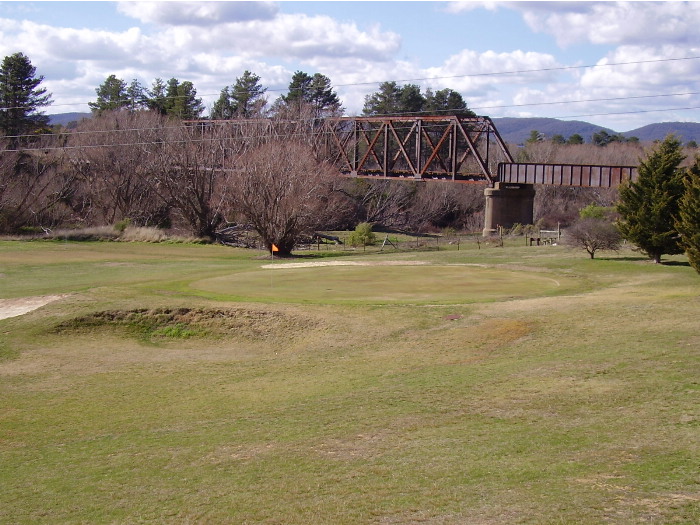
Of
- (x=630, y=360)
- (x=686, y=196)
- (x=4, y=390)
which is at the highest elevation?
(x=686, y=196)

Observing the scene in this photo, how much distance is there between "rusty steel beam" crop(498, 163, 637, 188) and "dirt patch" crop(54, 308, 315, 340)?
4178 cm

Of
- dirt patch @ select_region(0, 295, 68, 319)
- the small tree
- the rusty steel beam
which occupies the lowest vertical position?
dirt patch @ select_region(0, 295, 68, 319)

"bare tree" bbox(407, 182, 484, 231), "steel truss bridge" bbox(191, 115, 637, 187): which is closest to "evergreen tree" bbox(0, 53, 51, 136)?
"steel truss bridge" bbox(191, 115, 637, 187)

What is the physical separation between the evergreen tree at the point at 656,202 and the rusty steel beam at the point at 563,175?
859 inches

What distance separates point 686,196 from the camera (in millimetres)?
36500

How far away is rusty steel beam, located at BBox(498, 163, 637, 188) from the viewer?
6712 cm

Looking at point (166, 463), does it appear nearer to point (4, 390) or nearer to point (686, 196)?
point (4, 390)

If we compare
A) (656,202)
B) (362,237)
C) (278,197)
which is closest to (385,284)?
(656,202)

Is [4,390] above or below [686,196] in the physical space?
below

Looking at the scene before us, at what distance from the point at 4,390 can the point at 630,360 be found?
16658 millimetres

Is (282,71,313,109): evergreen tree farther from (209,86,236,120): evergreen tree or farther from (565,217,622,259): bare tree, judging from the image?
(565,217,622,259): bare tree

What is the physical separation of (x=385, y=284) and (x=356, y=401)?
17972 millimetres

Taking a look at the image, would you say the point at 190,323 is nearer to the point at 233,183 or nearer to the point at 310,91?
the point at 233,183

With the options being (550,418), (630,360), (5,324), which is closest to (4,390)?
(5,324)
